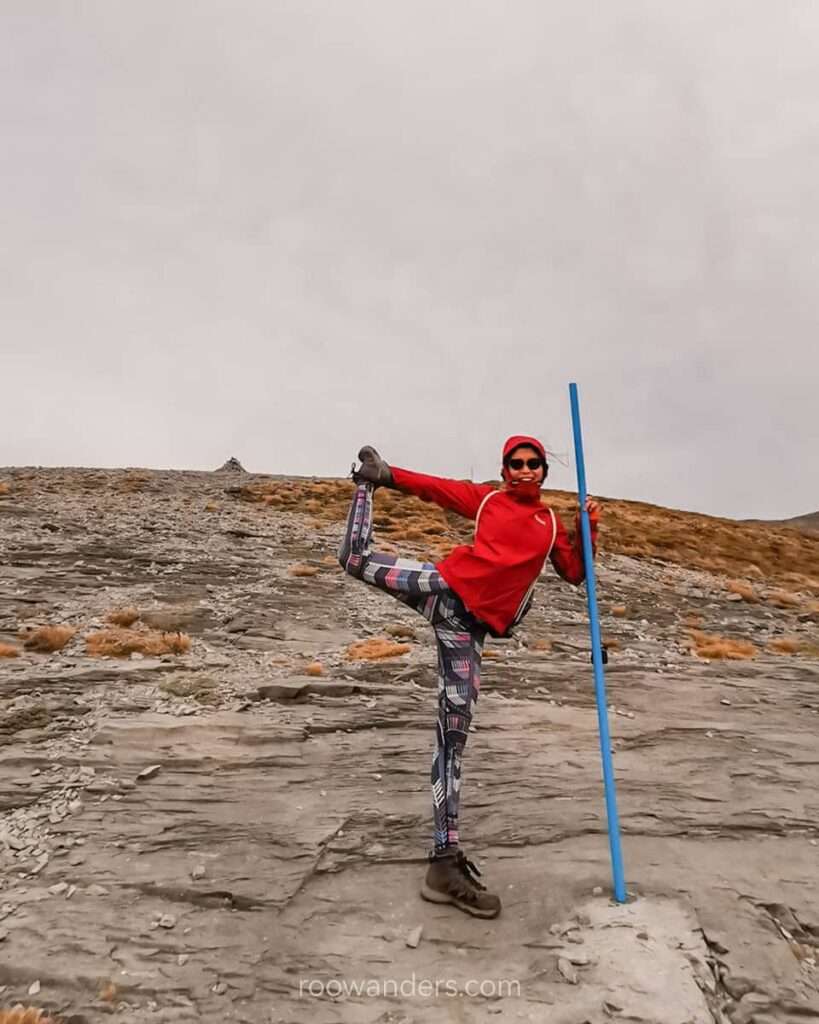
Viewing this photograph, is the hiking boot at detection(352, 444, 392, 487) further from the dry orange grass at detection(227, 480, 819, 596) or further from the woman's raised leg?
the dry orange grass at detection(227, 480, 819, 596)

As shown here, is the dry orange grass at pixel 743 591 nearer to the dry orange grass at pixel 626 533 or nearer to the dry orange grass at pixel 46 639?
the dry orange grass at pixel 626 533

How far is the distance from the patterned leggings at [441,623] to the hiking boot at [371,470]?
123mm

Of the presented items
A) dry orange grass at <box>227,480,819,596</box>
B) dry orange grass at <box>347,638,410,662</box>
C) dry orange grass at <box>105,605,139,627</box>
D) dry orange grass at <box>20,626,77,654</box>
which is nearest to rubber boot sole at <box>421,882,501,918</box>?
dry orange grass at <box>347,638,410,662</box>

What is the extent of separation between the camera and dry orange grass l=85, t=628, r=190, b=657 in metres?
11.2

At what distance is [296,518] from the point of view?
29.0m

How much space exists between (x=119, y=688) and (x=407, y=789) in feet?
15.4

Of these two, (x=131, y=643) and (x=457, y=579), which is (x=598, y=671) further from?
(x=131, y=643)

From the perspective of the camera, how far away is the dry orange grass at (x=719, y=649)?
13258 mm

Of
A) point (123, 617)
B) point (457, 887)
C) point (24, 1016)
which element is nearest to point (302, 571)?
point (123, 617)

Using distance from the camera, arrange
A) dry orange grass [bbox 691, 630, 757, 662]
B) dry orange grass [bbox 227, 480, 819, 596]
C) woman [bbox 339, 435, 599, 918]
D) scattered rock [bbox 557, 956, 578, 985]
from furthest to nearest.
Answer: dry orange grass [bbox 227, 480, 819, 596] < dry orange grass [bbox 691, 630, 757, 662] < woman [bbox 339, 435, 599, 918] < scattered rock [bbox 557, 956, 578, 985]

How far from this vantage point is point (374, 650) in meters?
12.2

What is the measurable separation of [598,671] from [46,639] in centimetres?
952

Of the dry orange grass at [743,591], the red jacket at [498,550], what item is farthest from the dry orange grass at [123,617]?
the dry orange grass at [743,591]

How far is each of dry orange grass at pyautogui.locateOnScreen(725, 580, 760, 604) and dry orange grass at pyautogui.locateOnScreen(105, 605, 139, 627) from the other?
18.7 meters
